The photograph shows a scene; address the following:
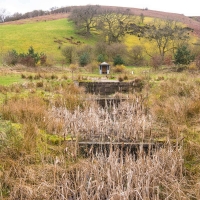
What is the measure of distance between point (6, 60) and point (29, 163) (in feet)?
75.3

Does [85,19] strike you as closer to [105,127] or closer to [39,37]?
[39,37]

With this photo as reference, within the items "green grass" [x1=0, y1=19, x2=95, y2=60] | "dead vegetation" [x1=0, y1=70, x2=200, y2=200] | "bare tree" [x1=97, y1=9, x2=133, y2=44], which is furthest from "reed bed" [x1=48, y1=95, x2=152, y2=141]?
"bare tree" [x1=97, y1=9, x2=133, y2=44]

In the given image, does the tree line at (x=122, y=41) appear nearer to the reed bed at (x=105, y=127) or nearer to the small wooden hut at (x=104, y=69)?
the small wooden hut at (x=104, y=69)

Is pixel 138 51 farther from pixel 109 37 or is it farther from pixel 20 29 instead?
pixel 20 29

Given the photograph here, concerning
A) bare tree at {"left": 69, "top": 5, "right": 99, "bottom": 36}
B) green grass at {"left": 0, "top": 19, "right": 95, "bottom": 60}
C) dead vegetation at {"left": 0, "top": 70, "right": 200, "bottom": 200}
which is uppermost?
bare tree at {"left": 69, "top": 5, "right": 99, "bottom": 36}

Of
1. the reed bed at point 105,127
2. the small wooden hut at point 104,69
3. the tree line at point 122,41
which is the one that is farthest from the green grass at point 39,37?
the reed bed at point 105,127

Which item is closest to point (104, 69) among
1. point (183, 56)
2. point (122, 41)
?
point (183, 56)

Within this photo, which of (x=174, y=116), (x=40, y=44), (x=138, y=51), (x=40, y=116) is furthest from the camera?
(x=40, y=44)

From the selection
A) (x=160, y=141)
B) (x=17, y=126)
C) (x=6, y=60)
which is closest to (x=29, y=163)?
(x=17, y=126)

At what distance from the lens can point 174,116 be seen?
21.9 ft

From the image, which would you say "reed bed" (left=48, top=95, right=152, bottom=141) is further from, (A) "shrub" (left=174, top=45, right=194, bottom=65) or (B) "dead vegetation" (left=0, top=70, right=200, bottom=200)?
(A) "shrub" (left=174, top=45, right=194, bottom=65)

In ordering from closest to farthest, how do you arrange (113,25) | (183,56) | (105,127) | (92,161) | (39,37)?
(92,161) → (105,127) → (183,56) → (39,37) → (113,25)

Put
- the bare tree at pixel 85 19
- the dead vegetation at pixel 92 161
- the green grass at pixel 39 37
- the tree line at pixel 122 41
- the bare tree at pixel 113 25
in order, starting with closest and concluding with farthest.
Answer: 1. the dead vegetation at pixel 92 161
2. the tree line at pixel 122 41
3. the green grass at pixel 39 37
4. the bare tree at pixel 113 25
5. the bare tree at pixel 85 19

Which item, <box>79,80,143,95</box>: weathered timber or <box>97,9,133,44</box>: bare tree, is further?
<box>97,9,133,44</box>: bare tree
